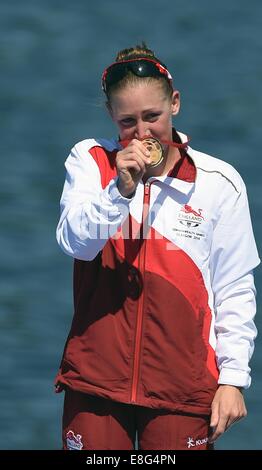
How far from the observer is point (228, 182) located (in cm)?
445

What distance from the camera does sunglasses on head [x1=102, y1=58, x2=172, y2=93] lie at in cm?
435

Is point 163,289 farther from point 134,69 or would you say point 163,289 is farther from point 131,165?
point 134,69

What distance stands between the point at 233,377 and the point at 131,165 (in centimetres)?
72

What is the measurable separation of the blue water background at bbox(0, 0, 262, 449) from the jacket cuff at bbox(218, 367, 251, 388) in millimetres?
2318

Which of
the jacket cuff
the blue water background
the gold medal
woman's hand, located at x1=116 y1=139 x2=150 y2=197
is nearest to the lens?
woman's hand, located at x1=116 y1=139 x2=150 y2=197

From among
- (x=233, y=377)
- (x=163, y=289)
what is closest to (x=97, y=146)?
(x=163, y=289)

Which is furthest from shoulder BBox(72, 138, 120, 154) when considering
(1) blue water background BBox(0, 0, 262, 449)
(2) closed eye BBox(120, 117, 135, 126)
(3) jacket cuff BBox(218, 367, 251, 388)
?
(1) blue water background BBox(0, 0, 262, 449)

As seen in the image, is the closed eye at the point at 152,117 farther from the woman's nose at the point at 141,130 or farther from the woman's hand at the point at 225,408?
the woman's hand at the point at 225,408

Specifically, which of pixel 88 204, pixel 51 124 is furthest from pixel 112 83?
pixel 51 124

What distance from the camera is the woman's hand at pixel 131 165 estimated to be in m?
4.16

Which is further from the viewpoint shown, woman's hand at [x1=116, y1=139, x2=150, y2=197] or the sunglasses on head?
the sunglasses on head

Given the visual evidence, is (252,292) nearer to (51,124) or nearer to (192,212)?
(192,212)

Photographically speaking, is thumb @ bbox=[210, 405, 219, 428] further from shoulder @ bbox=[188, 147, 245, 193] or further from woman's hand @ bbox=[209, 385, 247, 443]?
shoulder @ bbox=[188, 147, 245, 193]
